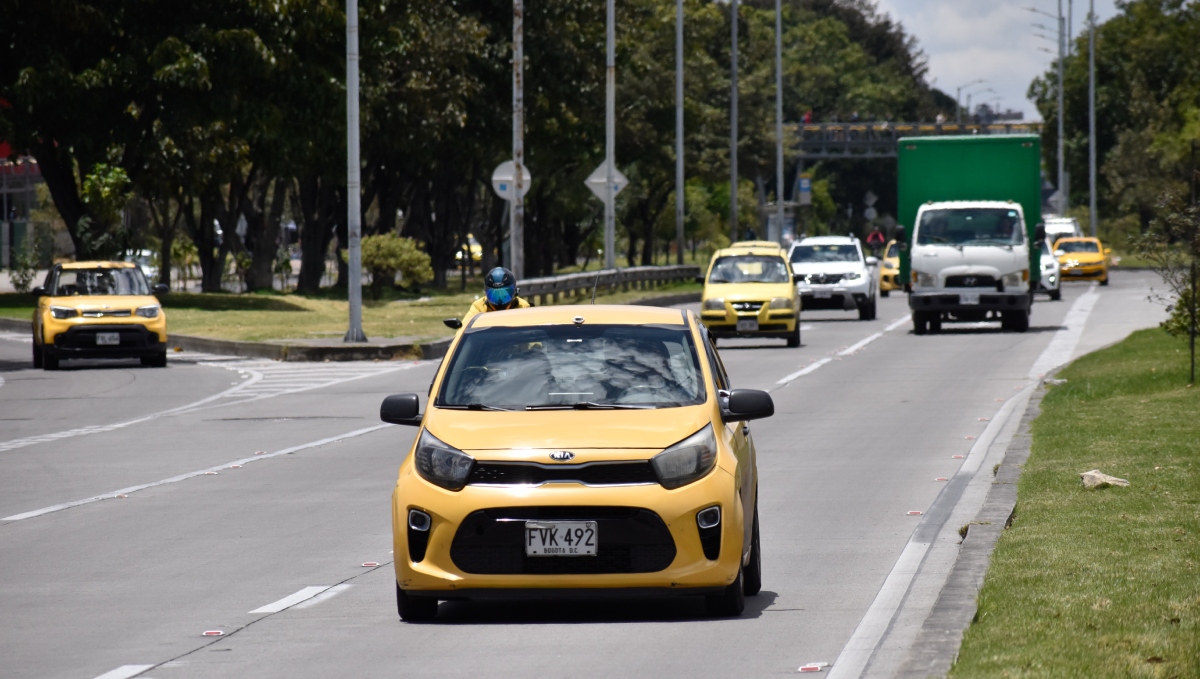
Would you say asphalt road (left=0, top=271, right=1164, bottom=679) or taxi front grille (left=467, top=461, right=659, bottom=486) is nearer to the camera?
asphalt road (left=0, top=271, right=1164, bottom=679)

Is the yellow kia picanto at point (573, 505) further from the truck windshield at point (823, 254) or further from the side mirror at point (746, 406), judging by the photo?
the truck windshield at point (823, 254)

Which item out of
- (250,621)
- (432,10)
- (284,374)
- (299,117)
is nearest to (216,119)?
(299,117)

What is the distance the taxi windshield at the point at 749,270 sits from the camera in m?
33.7

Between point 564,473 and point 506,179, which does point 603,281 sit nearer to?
point 506,179

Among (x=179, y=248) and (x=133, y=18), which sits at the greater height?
(x=133, y=18)

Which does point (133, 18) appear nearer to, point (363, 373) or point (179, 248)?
point (363, 373)

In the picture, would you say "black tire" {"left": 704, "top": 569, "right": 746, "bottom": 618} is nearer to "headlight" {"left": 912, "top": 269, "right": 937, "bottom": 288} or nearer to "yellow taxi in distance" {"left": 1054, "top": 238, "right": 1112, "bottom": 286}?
Answer: "headlight" {"left": 912, "top": 269, "right": 937, "bottom": 288}

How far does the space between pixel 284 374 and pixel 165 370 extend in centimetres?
235

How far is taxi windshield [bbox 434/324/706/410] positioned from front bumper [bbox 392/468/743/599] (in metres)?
0.75

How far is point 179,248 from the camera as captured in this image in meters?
66.9

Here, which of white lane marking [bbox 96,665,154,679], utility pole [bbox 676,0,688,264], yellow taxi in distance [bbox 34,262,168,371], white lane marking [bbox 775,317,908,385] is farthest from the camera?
utility pole [bbox 676,0,688,264]

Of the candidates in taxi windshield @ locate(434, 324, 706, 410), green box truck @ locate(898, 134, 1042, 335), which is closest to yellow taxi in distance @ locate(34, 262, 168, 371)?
green box truck @ locate(898, 134, 1042, 335)

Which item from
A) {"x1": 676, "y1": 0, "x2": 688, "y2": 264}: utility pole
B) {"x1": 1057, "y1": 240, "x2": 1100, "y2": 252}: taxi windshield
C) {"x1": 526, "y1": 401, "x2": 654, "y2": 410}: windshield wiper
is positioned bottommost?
{"x1": 526, "y1": 401, "x2": 654, "y2": 410}: windshield wiper

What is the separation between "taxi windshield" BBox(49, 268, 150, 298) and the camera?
98.1ft
